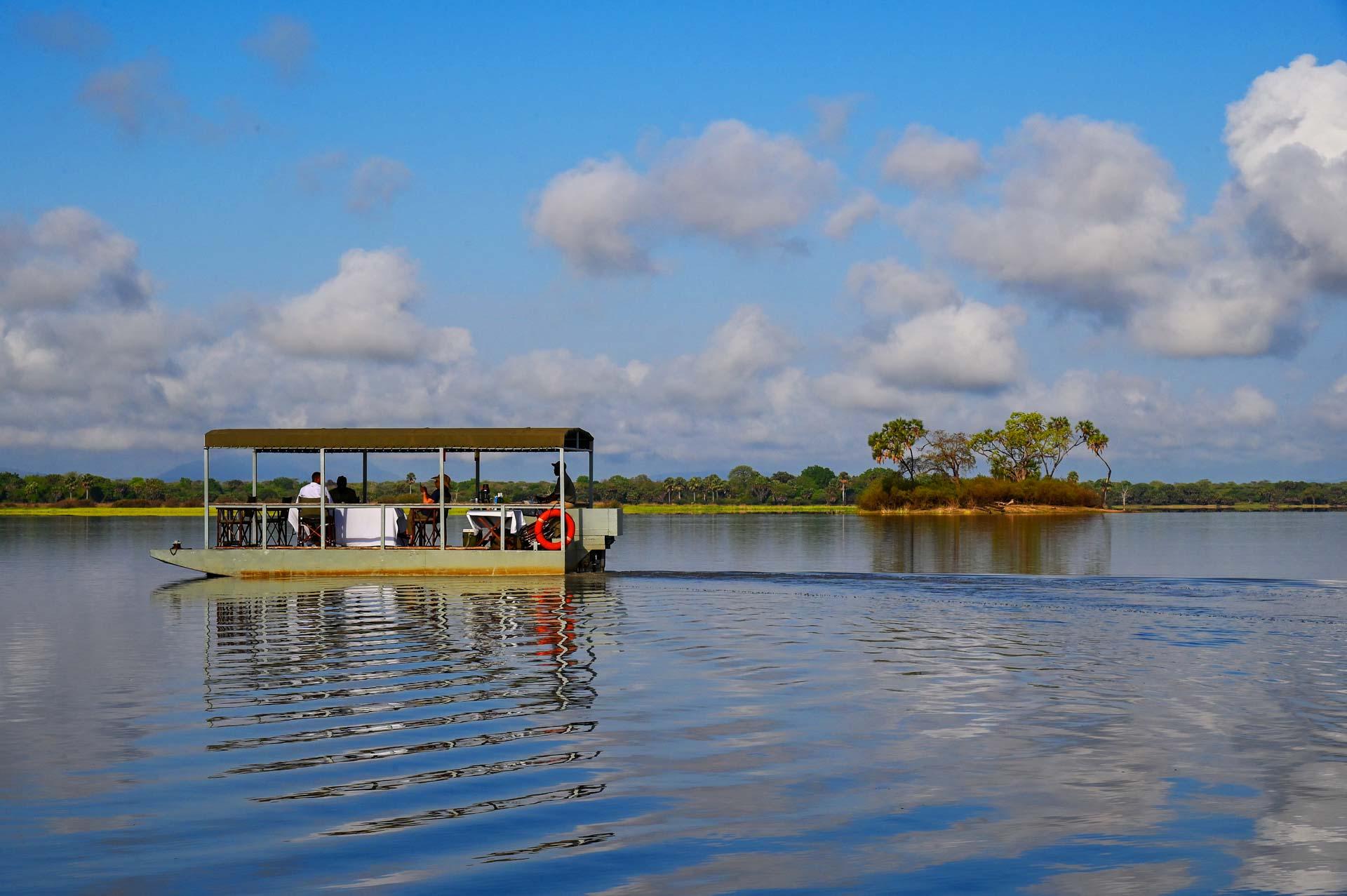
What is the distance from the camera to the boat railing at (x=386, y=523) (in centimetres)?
3092

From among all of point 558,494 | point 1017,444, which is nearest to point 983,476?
point 1017,444

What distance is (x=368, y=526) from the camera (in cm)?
3123

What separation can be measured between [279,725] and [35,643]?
32.2 feet

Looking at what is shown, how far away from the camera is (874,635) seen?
19266 millimetres

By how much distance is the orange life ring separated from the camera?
3088cm

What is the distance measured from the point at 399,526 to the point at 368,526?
81 centimetres

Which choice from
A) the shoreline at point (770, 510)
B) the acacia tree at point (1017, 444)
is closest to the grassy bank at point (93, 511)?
the shoreline at point (770, 510)

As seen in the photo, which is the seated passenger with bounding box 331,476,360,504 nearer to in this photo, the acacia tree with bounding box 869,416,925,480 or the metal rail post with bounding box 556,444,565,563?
the metal rail post with bounding box 556,444,565,563

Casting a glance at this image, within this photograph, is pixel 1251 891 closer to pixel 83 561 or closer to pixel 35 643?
pixel 35 643

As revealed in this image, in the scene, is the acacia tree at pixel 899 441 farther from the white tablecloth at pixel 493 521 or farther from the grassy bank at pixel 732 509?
the white tablecloth at pixel 493 521

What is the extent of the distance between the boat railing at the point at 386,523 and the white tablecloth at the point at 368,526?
3 centimetres

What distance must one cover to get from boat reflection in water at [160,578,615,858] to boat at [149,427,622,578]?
20.4 ft

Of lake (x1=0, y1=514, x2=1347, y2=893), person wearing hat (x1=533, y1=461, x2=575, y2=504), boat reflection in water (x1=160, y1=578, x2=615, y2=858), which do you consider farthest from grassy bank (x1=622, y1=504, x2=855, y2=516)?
lake (x1=0, y1=514, x2=1347, y2=893)

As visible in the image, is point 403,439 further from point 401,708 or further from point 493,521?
point 401,708
